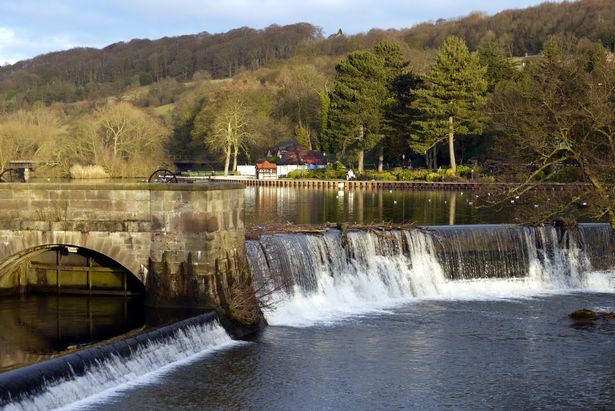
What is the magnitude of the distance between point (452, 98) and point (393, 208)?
93.1 feet

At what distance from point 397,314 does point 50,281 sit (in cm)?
936

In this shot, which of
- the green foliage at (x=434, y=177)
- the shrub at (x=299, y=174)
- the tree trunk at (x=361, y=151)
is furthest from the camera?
the shrub at (x=299, y=174)

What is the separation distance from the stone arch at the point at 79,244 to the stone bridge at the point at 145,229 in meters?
0.02

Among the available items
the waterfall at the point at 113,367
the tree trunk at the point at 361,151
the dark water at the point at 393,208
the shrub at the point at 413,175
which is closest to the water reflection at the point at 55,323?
the waterfall at the point at 113,367

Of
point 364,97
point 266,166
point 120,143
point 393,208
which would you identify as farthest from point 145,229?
point 120,143

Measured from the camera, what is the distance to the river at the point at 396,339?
15.4 meters

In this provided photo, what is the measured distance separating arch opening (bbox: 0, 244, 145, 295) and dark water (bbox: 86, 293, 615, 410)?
14.6 ft

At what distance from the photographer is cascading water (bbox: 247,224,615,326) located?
22.8 m

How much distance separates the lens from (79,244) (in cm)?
1981

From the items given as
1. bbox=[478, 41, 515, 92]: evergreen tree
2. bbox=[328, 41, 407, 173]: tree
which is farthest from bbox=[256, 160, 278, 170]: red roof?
bbox=[478, 41, 515, 92]: evergreen tree

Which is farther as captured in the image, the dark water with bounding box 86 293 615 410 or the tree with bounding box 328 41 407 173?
the tree with bounding box 328 41 407 173

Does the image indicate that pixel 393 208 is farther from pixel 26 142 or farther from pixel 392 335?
pixel 26 142

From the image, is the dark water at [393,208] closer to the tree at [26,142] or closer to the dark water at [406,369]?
the dark water at [406,369]

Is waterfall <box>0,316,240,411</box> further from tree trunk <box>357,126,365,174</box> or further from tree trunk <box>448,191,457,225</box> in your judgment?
tree trunk <box>357,126,365,174</box>
